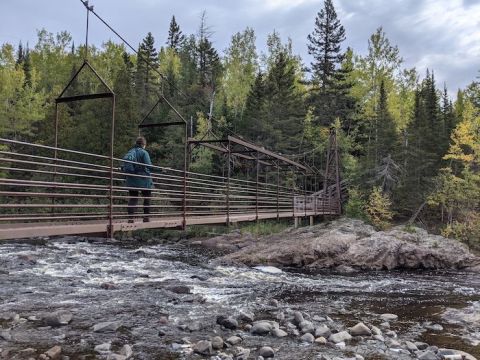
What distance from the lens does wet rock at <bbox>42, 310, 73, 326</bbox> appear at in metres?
8.38

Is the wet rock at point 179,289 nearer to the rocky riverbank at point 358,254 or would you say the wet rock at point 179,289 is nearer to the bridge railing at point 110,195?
the bridge railing at point 110,195

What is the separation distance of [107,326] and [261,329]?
9.65ft

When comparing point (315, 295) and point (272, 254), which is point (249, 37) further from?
point (315, 295)

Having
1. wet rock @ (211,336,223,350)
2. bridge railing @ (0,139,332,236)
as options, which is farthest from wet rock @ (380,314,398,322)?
bridge railing @ (0,139,332,236)

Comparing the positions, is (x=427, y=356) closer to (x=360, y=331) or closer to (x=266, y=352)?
(x=360, y=331)

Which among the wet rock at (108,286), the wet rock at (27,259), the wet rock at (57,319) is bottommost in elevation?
the wet rock at (57,319)

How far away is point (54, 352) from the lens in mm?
6895

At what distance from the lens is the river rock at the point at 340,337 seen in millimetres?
7980

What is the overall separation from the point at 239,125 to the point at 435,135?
16.6 meters

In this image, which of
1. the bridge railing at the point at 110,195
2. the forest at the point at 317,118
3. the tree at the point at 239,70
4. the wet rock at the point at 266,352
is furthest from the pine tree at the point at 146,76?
the wet rock at the point at 266,352

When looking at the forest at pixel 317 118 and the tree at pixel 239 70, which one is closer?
the forest at pixel 317 118

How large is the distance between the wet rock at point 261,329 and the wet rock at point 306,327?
645mm

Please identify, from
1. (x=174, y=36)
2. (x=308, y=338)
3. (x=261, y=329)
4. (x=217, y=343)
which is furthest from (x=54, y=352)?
(x=174, y=36)

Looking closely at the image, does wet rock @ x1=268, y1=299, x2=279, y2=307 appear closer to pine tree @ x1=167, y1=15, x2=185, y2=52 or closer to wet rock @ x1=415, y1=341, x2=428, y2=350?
wet rock @ x1=415, y1=341, x2=428, y2=350
